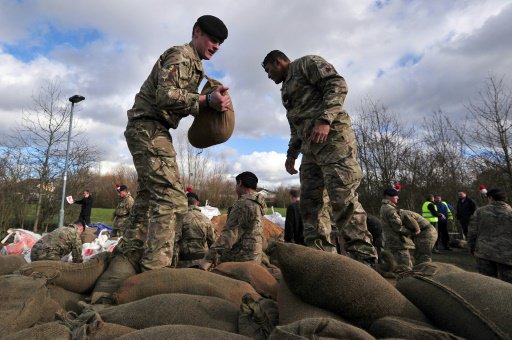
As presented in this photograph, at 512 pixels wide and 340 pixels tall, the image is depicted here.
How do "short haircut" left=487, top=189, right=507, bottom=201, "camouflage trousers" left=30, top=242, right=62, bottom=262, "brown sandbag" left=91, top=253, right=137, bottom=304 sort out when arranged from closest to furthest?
"brown sandbag" left=91, top=253, right=137, bottom=304
"camouflage trousers" left=30, top=242, right=62, bottom=262
"short haircut" left=487, top=189, right=507, bottom=201

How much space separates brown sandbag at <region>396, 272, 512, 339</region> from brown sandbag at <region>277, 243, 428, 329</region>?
0.08 meters

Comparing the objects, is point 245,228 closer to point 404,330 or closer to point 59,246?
point 59,246

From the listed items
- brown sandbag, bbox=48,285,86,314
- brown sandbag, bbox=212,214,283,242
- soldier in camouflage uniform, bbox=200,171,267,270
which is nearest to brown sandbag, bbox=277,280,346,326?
brown sandbag, bbox=48,285,86,314

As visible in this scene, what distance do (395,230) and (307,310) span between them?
6126 millimetres

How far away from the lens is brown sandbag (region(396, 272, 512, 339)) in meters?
1.36

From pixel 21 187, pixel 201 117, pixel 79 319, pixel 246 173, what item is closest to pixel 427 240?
pixel 246 173

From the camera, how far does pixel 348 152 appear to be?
10.3ft

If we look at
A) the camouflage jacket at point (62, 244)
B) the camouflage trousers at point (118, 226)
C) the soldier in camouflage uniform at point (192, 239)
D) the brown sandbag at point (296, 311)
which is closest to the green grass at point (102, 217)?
the camouflage trousers at point (118, 226)

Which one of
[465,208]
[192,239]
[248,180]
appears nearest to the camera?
[248,180]

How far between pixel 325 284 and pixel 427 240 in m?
6.67

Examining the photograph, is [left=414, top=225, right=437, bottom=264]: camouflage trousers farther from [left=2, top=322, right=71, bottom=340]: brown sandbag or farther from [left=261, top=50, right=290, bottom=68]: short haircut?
[left=2, top=322, right=71, bottom=340]: brown sandbag

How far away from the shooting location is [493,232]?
6.12 m

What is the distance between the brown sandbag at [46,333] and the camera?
1.48 meters

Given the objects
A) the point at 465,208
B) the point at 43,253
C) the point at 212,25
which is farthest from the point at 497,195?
the point at 43,253
